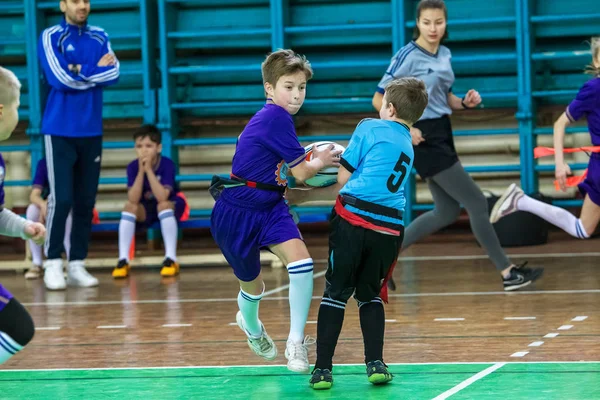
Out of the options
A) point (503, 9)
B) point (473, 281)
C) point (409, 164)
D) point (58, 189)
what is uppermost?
point (503, 9)

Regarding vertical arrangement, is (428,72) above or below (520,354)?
above

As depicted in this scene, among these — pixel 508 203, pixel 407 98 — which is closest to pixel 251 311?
pixel 407 98

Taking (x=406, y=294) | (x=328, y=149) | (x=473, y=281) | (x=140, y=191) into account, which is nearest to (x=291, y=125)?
(x=328, y=149)

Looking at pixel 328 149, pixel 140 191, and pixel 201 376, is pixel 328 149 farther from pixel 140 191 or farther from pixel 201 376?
pixel 140 191

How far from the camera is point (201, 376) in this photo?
4.50m

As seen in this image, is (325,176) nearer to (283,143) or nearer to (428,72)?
(283,143)

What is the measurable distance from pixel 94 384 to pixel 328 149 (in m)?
1.37

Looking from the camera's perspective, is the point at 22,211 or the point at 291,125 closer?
the point at 291,125

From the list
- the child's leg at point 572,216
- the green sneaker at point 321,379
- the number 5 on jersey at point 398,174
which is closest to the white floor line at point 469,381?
the green sneaker at point 321,379

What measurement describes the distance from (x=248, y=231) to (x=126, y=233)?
162 inches

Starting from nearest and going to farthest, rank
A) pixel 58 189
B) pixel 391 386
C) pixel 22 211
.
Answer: pixel 391 386 < pixel 58 189 < pixel 22 211

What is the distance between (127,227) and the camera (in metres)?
8.52

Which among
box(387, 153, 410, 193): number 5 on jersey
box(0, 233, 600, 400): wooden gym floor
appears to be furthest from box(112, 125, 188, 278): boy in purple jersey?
box(387, 153, 410, 193): number 5 on jersey

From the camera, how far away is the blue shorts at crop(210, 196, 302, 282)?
14.9 feet
